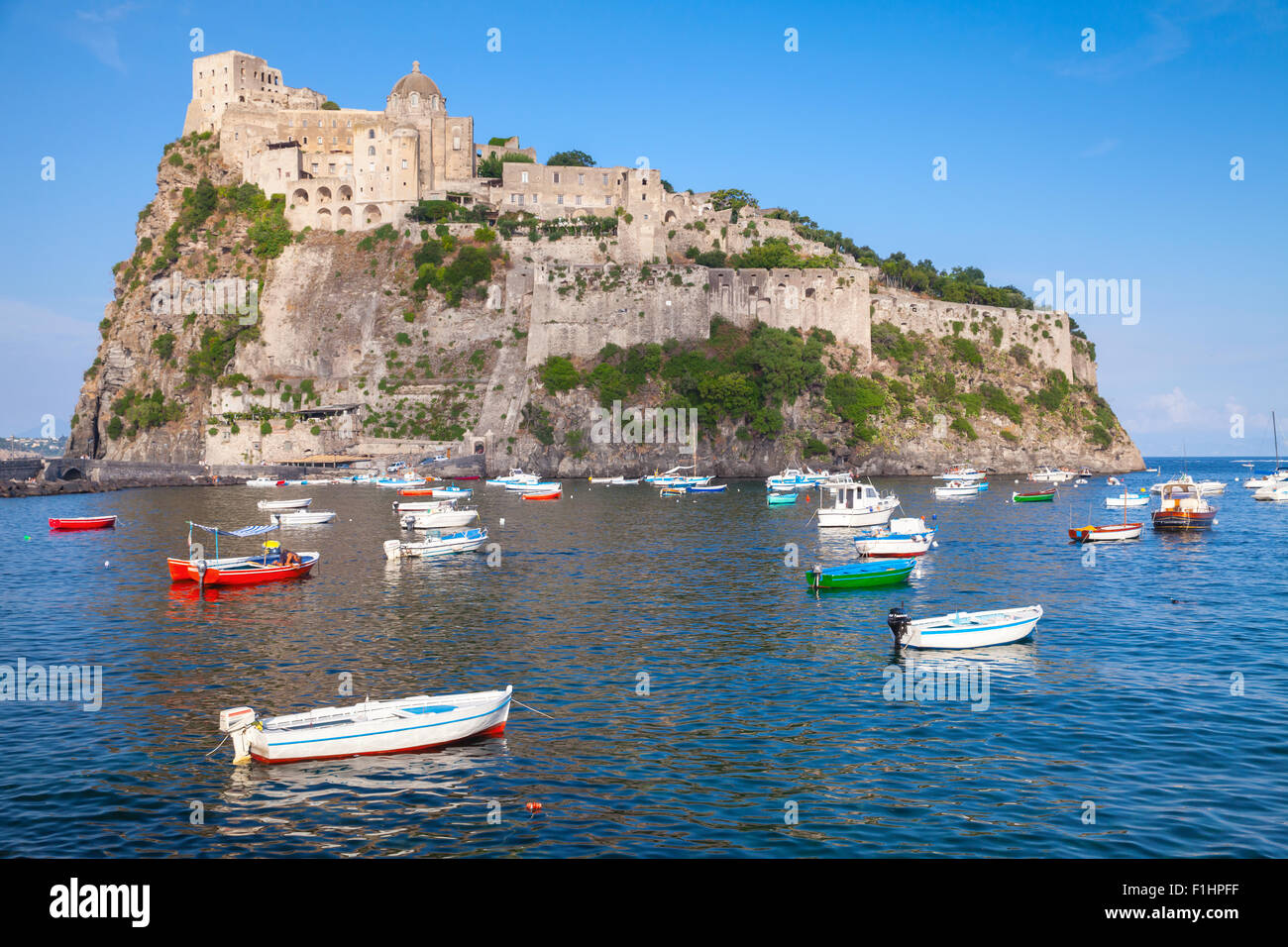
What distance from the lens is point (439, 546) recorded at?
33.6 meters

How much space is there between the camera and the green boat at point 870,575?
2594cm

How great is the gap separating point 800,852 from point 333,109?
9031cm

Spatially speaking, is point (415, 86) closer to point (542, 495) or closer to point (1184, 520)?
point (542, 495)

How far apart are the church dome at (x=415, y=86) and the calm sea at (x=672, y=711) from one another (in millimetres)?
63247

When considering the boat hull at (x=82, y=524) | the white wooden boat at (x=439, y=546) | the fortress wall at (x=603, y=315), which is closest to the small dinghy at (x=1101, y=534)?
the white wooden boat at (x=439, y=546)

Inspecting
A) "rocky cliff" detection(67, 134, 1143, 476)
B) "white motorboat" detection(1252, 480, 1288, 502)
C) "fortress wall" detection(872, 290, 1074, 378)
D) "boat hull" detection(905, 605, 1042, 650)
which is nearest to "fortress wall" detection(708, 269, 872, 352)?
"rocky cliff" detection(67, 134, 1143, 476)

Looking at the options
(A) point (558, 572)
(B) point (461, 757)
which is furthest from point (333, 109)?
(B) point (461, 757)

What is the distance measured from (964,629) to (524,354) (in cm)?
5731

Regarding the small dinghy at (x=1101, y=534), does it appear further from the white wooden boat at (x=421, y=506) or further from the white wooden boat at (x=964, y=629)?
the white wooden boat at (x=421, y=506)

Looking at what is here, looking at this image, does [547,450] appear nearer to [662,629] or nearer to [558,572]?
[558,572]

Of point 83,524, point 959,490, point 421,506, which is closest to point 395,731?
point 421,506

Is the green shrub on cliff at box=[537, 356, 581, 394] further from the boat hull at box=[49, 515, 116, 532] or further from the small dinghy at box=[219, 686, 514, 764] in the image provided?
the small dinghy at box=[219, 686, 514, 764]

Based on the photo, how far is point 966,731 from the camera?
1397 cm
